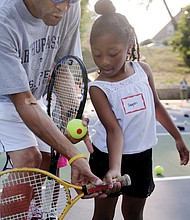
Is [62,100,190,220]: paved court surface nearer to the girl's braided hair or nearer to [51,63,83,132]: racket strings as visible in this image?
[51,63,83,132]: racket strings

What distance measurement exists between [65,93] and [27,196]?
603 millimetres

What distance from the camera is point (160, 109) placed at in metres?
2.39

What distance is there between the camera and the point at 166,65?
20.1m

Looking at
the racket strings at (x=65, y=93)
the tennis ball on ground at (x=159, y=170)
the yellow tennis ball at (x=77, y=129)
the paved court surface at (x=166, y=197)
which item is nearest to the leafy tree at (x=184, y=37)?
the paved court surface at (x=166, y=197)

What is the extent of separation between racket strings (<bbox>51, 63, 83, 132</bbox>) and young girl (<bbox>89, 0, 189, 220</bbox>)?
169 mm

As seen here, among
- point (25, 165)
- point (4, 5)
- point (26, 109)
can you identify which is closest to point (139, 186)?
point (25, 165)

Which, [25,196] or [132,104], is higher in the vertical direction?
[132,104]

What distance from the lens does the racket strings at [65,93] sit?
7.40ft

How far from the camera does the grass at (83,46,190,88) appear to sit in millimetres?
18078

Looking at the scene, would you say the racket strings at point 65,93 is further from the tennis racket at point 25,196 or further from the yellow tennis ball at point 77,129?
the tennis racket at point 25,196

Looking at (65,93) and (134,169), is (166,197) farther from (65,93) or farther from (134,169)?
(65,93)

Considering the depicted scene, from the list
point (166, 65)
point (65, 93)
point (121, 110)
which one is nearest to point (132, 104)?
point (121, 110)

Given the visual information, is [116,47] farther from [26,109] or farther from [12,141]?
[12,141]

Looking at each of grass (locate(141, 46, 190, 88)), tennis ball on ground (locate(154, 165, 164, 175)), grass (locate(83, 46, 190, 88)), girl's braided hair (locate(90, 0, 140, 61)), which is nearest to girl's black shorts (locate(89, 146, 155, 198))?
girl's braided hair (locate(90, 0, 140, 61))
